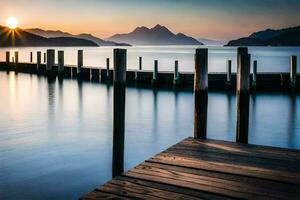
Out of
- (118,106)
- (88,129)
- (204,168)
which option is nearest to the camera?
(204,168)

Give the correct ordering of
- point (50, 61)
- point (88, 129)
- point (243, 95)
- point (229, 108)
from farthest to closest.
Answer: point (50, 61) → point (229, 108) → point (88, 129) → point (243, 95)

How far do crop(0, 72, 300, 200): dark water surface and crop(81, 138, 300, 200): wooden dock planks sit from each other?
253 cm

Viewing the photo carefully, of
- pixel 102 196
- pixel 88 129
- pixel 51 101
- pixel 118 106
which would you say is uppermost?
pixel 118 106

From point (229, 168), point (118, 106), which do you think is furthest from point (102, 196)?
point (118, 106)

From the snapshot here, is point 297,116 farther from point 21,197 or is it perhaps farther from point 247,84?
point 21,197

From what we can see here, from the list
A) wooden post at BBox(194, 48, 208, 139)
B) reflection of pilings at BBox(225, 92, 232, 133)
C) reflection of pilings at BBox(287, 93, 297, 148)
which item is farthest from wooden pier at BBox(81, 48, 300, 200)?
reflection of pilings at BBox(225, 92, 232, 133)

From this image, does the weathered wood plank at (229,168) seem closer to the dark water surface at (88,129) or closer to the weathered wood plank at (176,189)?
the weathered wood plank at (176,189)

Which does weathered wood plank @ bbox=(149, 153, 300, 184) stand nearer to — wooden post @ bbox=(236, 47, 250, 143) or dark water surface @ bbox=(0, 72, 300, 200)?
wooden post @ bbox=(236, 47, 250, 143)

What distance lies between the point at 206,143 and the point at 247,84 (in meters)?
1.27

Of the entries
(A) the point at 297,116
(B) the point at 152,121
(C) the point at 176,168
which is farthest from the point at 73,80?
(C) the point at 176,168

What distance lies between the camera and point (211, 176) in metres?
3.96

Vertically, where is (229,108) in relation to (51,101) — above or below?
below

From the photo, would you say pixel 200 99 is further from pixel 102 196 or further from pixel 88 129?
pixel 88 129

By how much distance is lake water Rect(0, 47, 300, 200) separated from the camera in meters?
7.04
